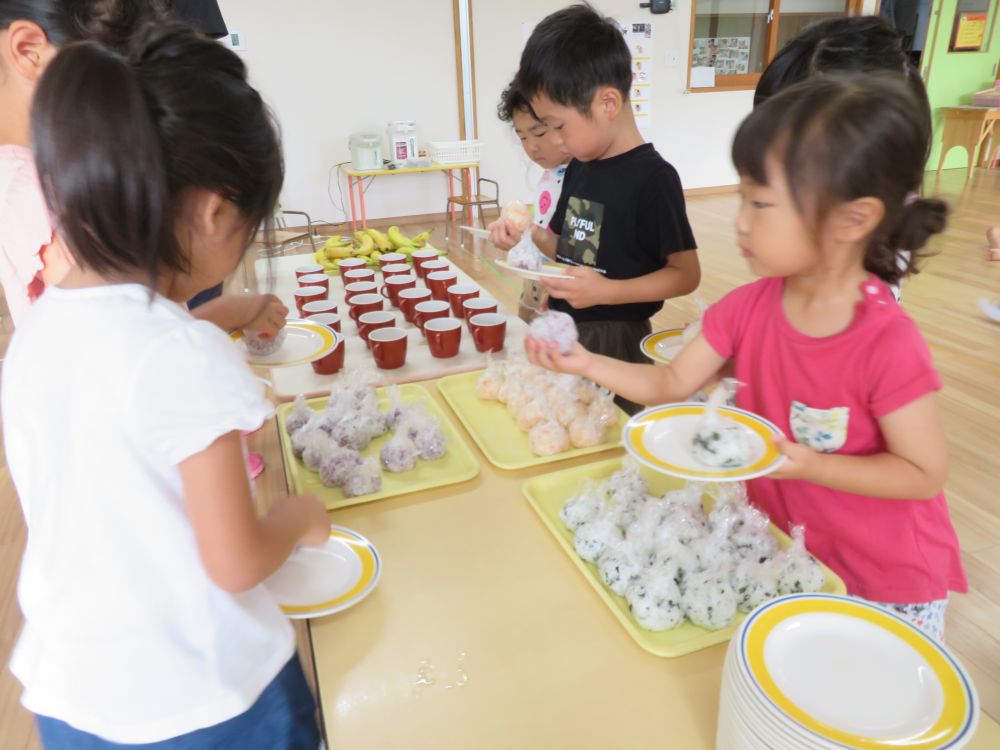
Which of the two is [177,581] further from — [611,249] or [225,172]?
[611,249]

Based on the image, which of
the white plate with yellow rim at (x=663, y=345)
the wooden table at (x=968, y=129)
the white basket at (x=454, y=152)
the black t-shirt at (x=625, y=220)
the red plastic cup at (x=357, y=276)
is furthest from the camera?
the wooden table at (x=968, y=129)

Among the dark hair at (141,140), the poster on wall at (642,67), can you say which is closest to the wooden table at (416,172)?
the poster on wall at (642,67)

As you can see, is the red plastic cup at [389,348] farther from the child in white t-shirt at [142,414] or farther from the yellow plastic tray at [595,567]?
the child in white t-shirt at [142,414]

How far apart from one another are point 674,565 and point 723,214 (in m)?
6.03

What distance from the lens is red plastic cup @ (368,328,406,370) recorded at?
1.53m

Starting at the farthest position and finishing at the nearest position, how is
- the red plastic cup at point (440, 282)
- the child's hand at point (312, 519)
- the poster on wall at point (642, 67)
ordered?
the poster on wall at point (642, 67) → the red plastic cup at point (440, 282) → the child's hand at point (312, 519)

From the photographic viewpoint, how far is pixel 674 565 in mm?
860

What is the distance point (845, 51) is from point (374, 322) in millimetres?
1130

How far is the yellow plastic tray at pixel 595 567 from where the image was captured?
79 centimetres

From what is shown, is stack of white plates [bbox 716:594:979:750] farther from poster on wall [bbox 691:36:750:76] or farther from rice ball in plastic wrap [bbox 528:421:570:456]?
poster on wall [bbox 691:36:750:76]

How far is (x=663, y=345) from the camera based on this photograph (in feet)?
4.67

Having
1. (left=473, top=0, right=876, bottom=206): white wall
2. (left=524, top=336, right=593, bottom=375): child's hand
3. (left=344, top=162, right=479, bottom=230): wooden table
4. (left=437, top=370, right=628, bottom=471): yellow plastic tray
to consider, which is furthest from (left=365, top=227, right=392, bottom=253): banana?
(left=473, top=0, right=876, bottom=206): white wall

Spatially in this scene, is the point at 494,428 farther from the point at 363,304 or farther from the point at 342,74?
the point at 342,74

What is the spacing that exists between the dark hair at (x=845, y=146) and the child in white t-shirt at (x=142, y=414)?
61 centimetres
